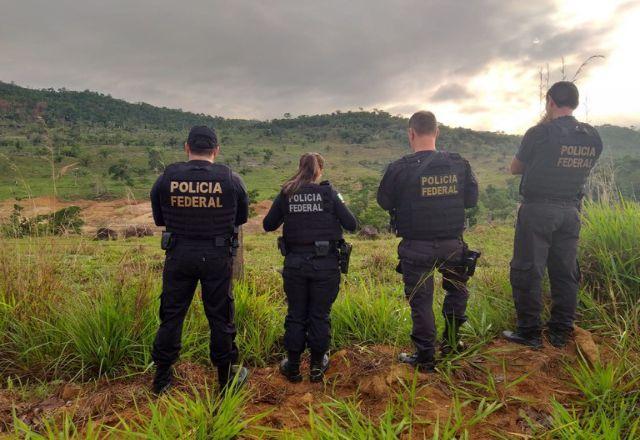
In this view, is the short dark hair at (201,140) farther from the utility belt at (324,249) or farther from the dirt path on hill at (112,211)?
the dirt path on hill at (112,211)

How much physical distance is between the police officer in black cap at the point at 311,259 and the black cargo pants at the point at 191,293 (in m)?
0.53

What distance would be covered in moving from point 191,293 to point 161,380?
0.71 m

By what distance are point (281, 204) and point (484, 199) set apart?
3257 cm

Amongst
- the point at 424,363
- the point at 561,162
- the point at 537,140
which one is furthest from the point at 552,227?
the point at 424,363

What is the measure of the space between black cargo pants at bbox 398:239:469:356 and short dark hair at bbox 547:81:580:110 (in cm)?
158

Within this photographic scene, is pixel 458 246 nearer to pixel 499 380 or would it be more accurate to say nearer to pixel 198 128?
pixel 499 380

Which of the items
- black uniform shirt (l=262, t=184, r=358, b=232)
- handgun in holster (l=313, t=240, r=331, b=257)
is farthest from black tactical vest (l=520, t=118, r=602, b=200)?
handgun in holster (l=313, t=240, r=331, b=257)

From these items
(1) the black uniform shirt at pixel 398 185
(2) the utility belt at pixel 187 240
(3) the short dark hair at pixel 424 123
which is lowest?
(2) the utility belt at pixel 187 240

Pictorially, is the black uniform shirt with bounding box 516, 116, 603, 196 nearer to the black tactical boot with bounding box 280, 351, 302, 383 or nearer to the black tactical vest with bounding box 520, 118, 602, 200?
the black tactical vest with bounding box 520, 118, 602, 200

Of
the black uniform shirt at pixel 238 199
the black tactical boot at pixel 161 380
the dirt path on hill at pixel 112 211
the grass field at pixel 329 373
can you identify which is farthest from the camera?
the dirt path on hill at pixel 112 211

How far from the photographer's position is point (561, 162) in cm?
357

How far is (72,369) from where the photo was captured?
133 inches

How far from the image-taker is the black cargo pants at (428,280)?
3.31 m

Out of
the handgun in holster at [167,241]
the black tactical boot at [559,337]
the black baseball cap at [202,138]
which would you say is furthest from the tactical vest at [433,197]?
the handgun in holster at [167,241]
